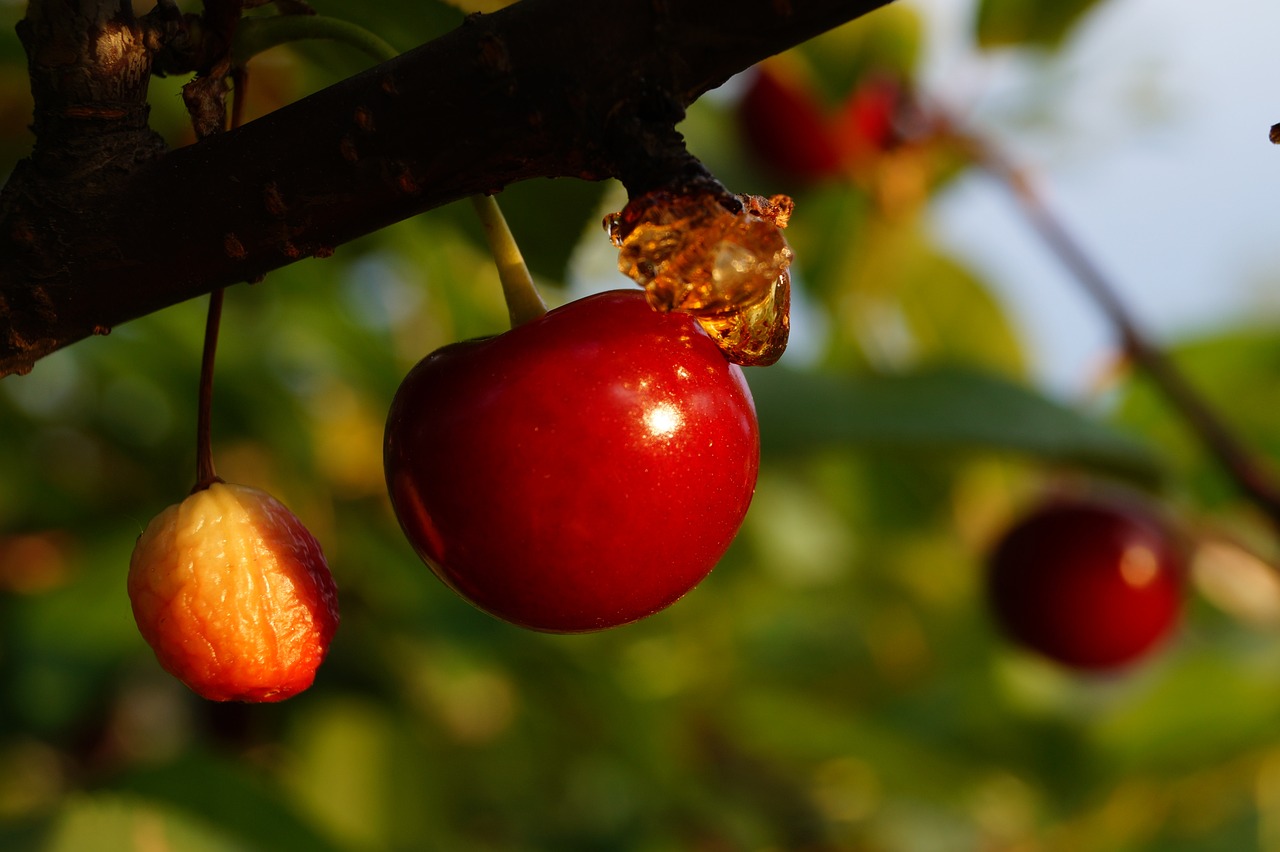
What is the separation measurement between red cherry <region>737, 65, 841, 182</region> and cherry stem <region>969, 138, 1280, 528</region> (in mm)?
533

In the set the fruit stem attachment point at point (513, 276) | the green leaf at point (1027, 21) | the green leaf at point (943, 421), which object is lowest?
the green leaf at point (943, 421)

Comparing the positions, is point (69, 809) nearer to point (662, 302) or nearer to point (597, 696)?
point (597, 696)

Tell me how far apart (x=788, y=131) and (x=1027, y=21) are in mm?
470

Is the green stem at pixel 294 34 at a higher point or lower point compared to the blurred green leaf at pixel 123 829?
higher

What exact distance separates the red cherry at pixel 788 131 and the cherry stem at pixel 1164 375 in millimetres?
533

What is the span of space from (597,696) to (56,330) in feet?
4.50

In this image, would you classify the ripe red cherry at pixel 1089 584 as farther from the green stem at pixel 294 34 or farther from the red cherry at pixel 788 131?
the green stem at pixel 294 34

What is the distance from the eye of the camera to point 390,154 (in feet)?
1.64

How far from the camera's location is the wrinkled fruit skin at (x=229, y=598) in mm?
582

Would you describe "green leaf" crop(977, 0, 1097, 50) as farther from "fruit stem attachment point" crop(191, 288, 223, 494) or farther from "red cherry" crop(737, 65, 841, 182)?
"fruit stem attachment point" crop(191, 288, 223, 494)

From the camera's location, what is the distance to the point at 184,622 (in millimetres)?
582

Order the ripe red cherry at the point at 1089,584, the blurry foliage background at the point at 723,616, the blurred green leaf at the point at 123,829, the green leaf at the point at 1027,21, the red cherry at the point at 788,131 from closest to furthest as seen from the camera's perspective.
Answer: the blurred green leaf at the point at 123,829 < the blurry foliage background at the point at 723,616 < the ripe red cherry at the point at 1089,584 < the green leaf at the point at 1027,21 < the red cherry at the point at 788,131

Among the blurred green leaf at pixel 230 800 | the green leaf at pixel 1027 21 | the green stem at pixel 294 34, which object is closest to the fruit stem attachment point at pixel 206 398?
the green stem at pixel 294 34

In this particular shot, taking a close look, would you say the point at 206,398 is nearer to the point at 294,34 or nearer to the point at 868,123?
the point at 294,34
